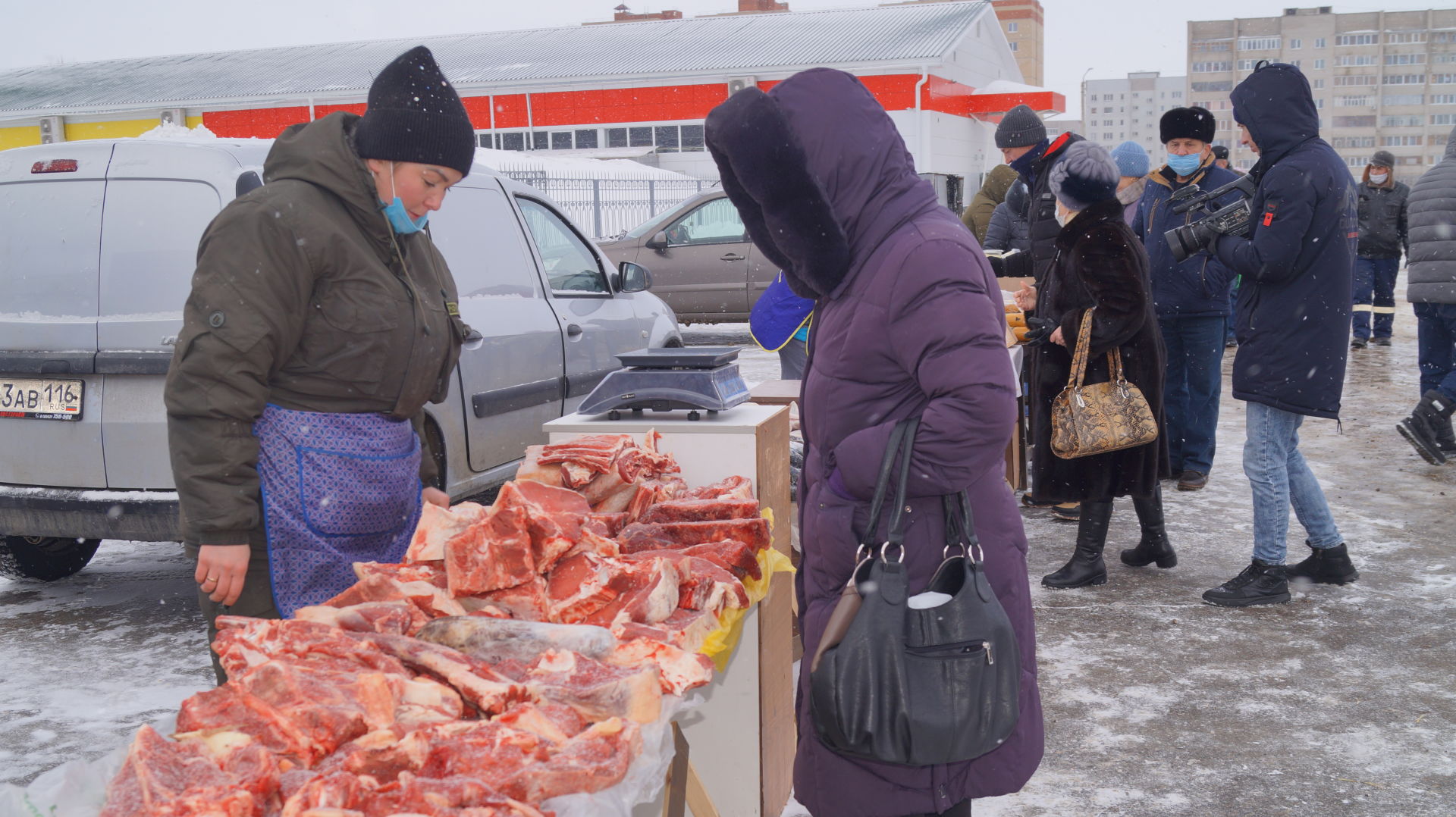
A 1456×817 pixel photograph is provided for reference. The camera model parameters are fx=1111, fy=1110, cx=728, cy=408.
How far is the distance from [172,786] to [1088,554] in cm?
471

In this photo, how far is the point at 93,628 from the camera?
16.6ft

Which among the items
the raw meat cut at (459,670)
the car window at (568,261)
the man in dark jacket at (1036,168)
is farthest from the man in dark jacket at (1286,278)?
the raw meat cut at (459,670)

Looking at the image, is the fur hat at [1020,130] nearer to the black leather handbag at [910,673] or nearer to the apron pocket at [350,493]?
the apron pocket at [350,493]

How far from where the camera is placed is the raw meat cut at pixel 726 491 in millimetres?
3186

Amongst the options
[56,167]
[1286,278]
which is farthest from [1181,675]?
[56,167]

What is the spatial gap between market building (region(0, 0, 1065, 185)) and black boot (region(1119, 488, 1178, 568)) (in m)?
24.1

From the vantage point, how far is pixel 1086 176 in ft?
16.2

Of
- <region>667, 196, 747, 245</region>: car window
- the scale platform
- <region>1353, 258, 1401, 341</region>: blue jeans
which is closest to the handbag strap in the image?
the scale platform

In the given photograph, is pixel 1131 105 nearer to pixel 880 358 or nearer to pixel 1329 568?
pixel 1329 568

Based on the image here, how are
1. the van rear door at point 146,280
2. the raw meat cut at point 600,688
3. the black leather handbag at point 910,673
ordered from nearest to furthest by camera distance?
the raw meat cut at point 600,688 < the black leather handbag at point 910,673 < the van rear door at point 146,280

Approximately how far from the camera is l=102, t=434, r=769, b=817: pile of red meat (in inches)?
64.9

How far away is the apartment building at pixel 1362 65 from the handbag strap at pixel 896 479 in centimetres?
9164

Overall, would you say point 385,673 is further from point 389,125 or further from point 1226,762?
point 1226,762

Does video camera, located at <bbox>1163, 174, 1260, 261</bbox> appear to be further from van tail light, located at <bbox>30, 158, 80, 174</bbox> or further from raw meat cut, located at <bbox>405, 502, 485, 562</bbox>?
van tail light, located at <bbox>30, 158, 80, 174</bbox>
